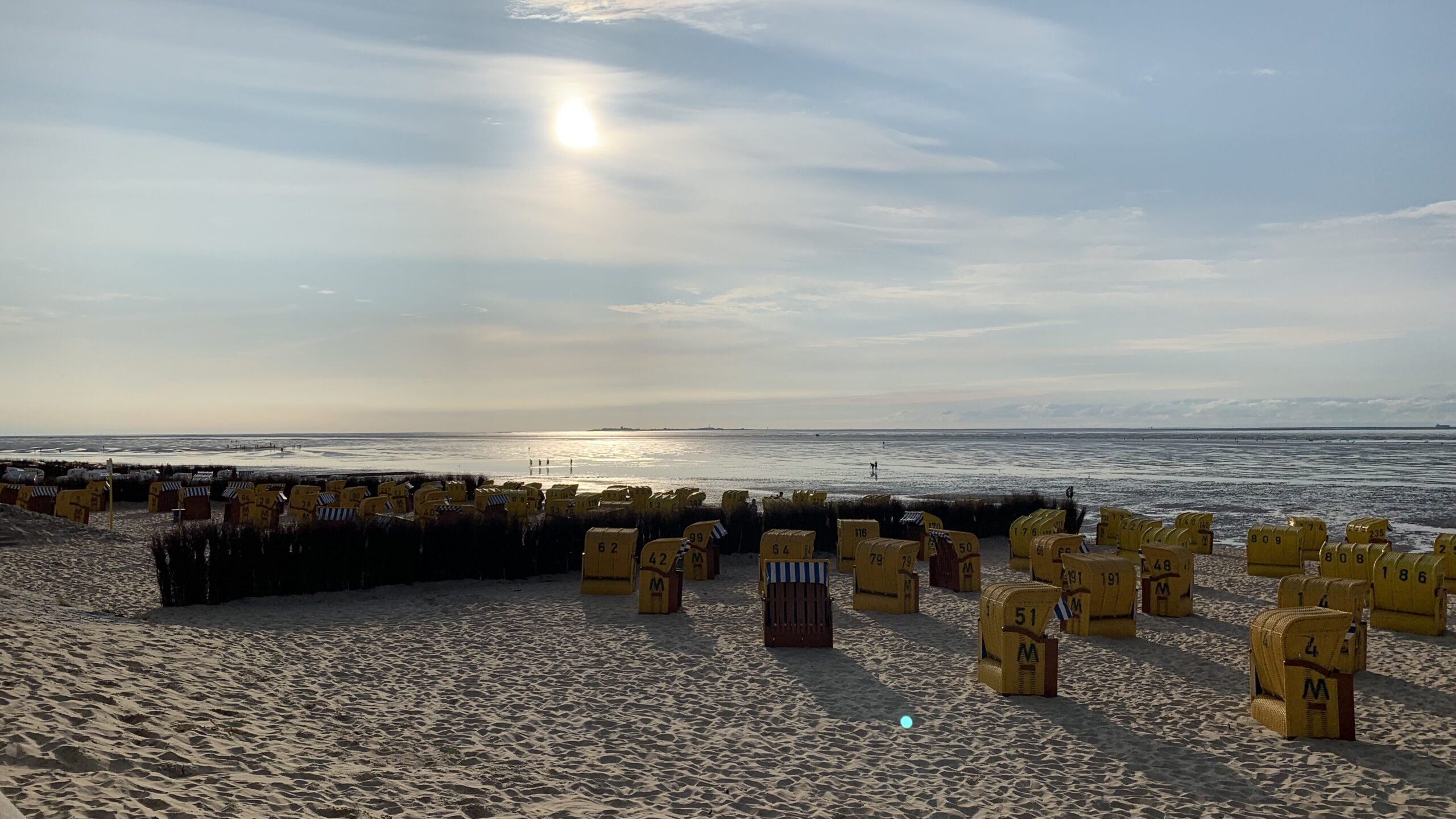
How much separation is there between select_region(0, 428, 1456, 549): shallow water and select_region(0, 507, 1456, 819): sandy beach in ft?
65.5

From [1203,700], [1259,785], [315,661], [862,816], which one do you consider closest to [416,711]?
[315,661]

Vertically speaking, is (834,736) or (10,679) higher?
(10,679)

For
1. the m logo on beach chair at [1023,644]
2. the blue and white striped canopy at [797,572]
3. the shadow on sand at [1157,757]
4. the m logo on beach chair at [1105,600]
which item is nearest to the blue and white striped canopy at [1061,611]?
the m logo on beach chair at [1023,644]

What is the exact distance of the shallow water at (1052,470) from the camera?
128 ft

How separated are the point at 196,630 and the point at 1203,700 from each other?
1173cm

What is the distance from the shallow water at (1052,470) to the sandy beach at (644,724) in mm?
19964

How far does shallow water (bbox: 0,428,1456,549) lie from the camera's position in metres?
39.0

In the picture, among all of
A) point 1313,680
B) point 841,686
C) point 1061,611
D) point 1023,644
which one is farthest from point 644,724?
point 1313,680

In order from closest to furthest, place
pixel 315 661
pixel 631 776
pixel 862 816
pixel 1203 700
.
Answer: pixel 862 816 < pixel 631 776 < pixel 1203 700 < pixel 315 661

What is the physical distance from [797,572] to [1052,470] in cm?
6035

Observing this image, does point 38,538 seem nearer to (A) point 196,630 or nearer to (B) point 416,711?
(A) point 196,630

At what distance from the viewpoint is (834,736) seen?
329 inches

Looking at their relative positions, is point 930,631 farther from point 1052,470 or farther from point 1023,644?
point 1052,470

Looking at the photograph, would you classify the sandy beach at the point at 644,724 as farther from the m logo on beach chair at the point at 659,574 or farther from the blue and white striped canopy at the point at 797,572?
the blue and white striped canopy at the point at 797,572
